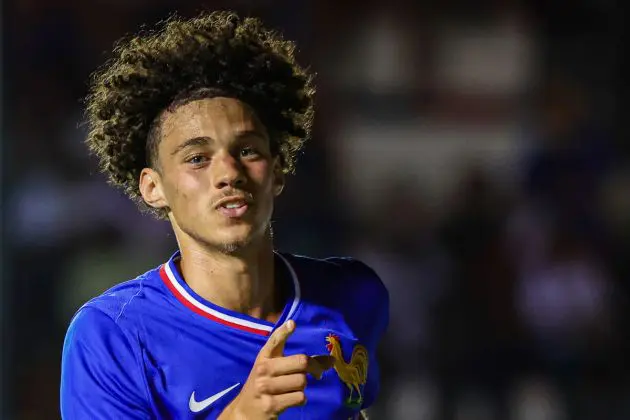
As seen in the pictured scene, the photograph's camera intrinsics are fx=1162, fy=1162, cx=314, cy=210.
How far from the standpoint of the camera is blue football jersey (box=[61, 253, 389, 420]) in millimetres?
2254

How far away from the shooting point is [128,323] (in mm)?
2326

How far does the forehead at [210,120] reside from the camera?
93.4 inches

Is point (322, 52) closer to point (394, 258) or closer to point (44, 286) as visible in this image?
point (394, 258)

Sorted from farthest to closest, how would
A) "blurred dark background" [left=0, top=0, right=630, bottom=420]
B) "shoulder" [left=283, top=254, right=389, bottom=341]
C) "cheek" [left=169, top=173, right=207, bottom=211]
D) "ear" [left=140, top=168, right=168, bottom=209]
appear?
"blurred dark background" [left=0, top=0, right=630, bottom=420] < "shoulder" [left=283, top=254, right=389, bottom=341] < "ear" [left=140, top=168, right=168, bottom=209] < "cheek" [left=169, top=173, right=207, bottom=211]

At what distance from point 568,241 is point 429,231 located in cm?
66

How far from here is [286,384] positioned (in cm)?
201

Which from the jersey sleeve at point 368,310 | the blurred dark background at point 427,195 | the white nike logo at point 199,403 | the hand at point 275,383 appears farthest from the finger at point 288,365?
the blurred dark background at point 427,195

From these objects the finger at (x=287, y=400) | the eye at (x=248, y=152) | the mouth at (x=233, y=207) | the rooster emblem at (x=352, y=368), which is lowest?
the rooster emblem at (x=352, y=368)

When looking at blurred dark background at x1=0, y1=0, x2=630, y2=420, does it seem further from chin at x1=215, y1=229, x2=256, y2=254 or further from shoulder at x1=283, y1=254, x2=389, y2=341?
chin at x1=215, y1=229, x2=256, y2=254

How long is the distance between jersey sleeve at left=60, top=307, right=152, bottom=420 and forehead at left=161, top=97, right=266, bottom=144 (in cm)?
41

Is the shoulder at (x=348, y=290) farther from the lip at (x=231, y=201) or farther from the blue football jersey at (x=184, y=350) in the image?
the lip at (x=231, y=201)

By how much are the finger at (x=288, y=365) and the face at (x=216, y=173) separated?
1.24ft

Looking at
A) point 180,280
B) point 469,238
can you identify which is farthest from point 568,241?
point 180,280

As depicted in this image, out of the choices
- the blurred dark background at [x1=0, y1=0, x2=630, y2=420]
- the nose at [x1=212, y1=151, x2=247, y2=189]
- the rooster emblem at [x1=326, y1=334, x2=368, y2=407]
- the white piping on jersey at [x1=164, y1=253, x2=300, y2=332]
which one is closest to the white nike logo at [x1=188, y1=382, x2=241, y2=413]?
the white piping on jersey at [x1=164, y1=253, x2=300, y2=332]
